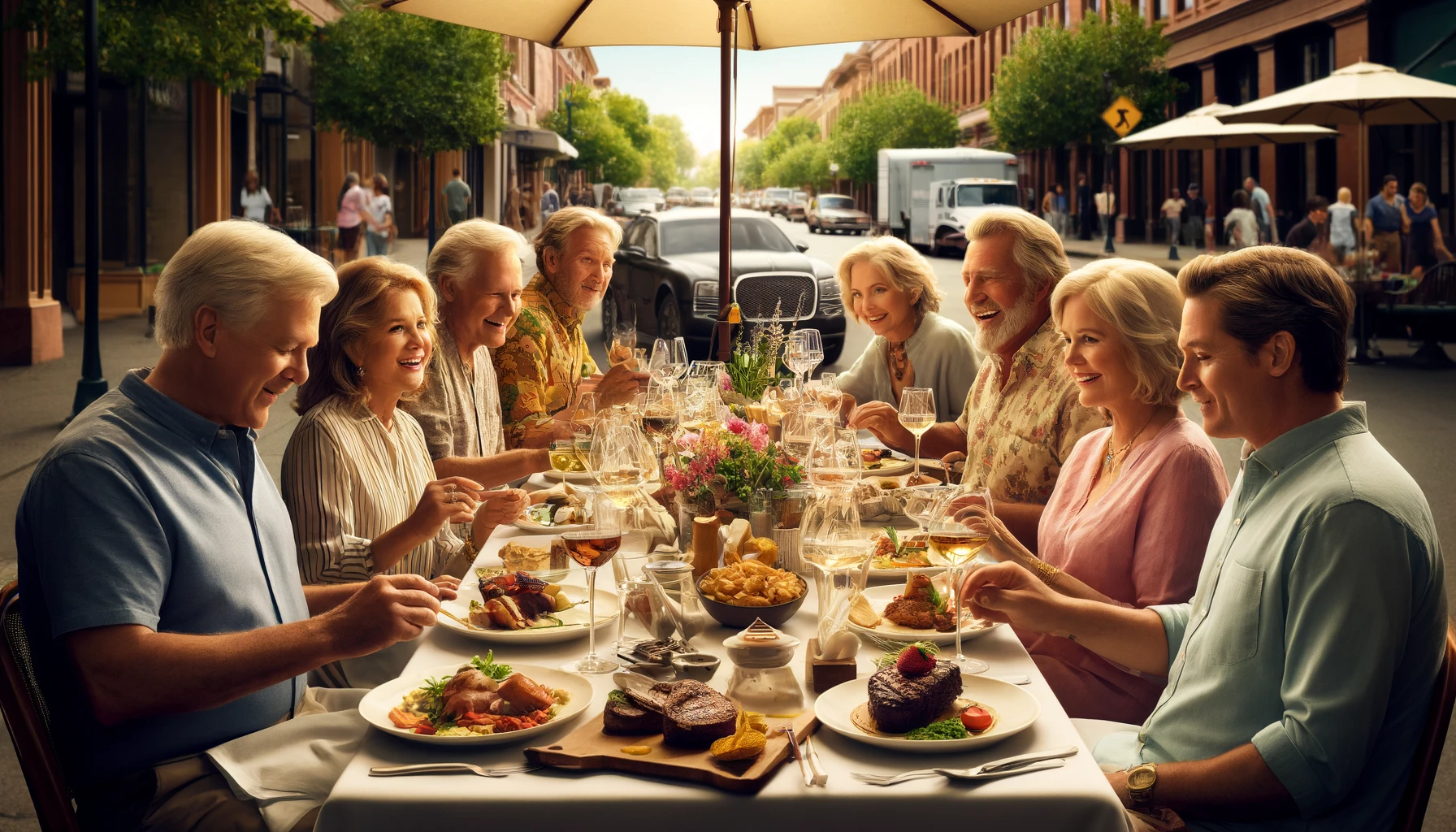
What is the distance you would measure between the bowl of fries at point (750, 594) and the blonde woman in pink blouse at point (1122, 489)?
1.40 ft

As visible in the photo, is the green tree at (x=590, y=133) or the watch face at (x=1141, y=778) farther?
the green tree at (x=590, y=133)

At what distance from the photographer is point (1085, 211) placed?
4031 cm

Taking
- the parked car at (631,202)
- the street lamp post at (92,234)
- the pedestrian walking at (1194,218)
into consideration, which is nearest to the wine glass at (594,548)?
the street lamp post at (92,234)

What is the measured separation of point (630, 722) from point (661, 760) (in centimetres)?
12

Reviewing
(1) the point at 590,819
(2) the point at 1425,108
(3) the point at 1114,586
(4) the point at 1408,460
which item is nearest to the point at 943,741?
(1) the point at 590,819

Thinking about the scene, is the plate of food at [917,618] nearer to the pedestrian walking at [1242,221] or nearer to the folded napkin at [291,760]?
the folded napkin at [291,760]

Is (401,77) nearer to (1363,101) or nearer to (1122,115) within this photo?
(1122,115)

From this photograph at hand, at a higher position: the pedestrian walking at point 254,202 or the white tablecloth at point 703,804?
the pedestrian walking at point 254,202

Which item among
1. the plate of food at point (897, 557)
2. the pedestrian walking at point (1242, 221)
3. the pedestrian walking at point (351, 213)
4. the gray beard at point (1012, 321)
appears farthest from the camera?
the pedestrian walking at point (1242, 221)

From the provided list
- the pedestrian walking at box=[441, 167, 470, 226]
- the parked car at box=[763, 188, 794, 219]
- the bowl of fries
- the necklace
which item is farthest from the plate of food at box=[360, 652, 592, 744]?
the parked car at box=[763, 188, 794, 219]

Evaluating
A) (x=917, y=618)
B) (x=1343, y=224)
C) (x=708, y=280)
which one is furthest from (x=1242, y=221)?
(x=917, y=618)

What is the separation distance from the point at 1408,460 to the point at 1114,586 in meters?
6.91

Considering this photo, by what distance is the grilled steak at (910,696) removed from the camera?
2.05 meters

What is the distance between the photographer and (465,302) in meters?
4.71
